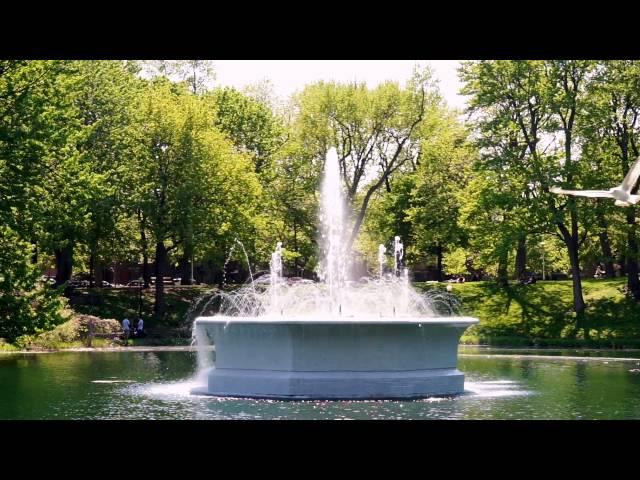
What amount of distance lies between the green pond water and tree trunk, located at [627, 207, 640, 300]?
42.9ft

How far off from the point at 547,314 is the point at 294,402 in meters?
27.5

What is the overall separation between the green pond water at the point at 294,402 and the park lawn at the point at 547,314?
30.3 feet

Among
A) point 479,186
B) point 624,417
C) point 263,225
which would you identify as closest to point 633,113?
point 479,186

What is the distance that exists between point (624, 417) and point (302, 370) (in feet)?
17.7

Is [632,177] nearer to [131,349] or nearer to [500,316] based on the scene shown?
[131,349]

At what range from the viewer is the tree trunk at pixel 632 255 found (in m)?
40.4

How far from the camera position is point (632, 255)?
40.1 m

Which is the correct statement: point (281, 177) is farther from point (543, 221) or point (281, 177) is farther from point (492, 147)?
point (543, 221)

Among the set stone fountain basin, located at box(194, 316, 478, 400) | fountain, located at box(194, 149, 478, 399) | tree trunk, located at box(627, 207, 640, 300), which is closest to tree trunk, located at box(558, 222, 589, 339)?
tree trunk, located at box(627, 207, 640, 300)

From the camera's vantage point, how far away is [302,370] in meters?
16.5

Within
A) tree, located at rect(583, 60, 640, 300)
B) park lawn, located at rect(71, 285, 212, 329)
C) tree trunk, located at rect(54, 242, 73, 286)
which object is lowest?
park lawn, located at rect(71, 285, 212, 329)

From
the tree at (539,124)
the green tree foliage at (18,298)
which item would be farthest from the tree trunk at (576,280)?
the green tree foliage at (18,298)

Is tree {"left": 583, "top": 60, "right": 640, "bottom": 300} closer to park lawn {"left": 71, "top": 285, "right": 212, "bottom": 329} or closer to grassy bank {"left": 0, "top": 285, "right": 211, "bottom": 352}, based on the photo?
grassy bank {"left": 0, "top": 285, "right": 211, "bottom": 352}

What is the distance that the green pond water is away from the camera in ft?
48.8
